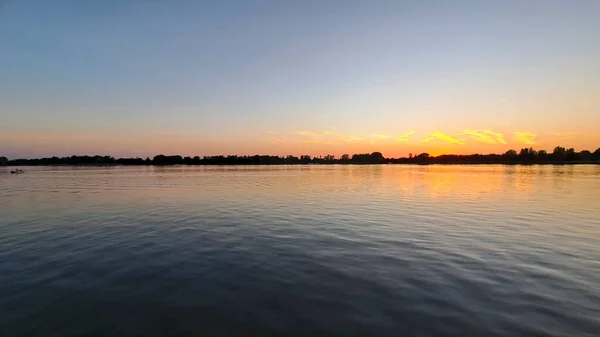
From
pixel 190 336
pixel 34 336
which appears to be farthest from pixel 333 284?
pixel 34 336

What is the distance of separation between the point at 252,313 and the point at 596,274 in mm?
11851

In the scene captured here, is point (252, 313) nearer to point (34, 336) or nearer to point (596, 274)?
point (34, 336)

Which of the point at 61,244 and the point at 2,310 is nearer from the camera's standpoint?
the point at 2,310

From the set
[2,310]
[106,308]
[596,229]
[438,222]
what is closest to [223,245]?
[106,308]

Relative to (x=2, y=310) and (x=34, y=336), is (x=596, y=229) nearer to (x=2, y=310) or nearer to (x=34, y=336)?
(x=34, y=336)

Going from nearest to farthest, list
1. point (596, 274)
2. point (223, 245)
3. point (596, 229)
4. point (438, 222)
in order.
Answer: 1. point (596, 274)
2. point (223, 245)
3. point (596, 229)
4. point (438, 222)

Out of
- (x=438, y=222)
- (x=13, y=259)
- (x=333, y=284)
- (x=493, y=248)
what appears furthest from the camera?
(x=438, y=222)

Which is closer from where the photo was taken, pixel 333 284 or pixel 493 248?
pixel 333 284

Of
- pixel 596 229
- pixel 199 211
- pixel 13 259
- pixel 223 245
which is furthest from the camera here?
pixel 199 211

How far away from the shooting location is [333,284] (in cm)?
965

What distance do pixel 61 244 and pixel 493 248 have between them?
69.1 ft

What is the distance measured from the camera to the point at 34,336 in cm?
691

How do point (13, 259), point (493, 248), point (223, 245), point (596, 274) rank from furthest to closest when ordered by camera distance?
1. point (223, 245)
2. point (493, 248)
3. point (13, 259)
4. point (596, 274)

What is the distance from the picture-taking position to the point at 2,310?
810 cm
